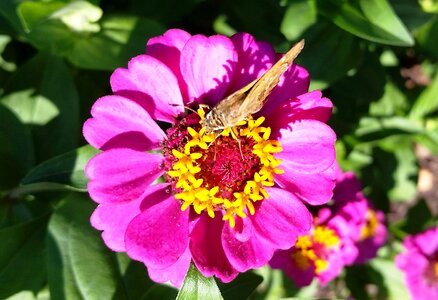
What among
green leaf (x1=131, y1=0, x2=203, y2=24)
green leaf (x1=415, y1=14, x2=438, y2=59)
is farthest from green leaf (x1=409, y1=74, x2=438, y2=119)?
green leaf (x1=131, y1=0, x2=203, y2=24)

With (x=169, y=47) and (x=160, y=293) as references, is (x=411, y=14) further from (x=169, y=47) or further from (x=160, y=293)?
(x=160, y=293)

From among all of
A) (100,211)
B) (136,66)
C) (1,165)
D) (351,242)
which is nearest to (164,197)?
(100,211)

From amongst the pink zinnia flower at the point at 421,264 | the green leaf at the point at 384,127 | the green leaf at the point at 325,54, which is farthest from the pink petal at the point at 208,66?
the pink zinnia flower at the point at 421,264

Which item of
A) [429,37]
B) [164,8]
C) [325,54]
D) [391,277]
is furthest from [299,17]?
[391,277]

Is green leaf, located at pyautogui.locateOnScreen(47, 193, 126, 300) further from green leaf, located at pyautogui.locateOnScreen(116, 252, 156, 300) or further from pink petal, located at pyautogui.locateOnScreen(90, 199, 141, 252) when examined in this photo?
pink petal, located at pyautogui.locateOnScreen(90, 199, 141, 252)

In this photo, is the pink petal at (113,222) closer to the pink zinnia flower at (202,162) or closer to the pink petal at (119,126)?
the pink zinnia flower at (202,162)
